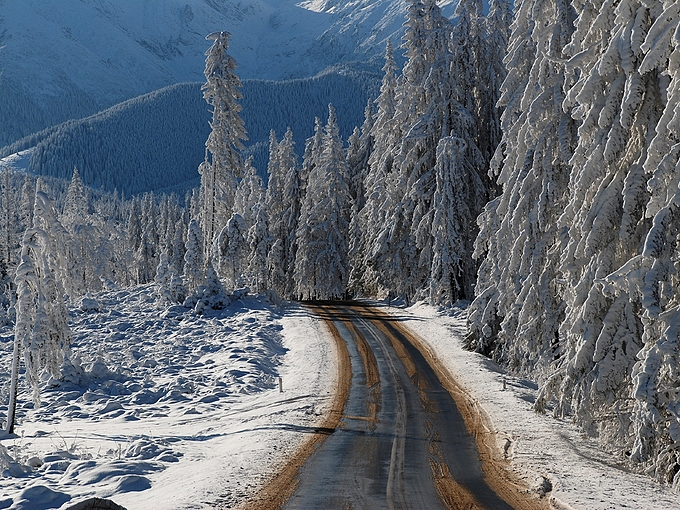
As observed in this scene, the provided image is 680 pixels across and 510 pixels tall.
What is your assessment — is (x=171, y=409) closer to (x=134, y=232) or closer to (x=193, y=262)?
(x=193, y=262)

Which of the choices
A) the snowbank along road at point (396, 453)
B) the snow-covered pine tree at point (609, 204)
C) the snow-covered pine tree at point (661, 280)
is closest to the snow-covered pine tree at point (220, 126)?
the snowbank along road at point (396, 453)

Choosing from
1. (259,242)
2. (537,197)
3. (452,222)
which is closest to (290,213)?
(259,242)

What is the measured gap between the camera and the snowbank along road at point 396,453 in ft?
31.3

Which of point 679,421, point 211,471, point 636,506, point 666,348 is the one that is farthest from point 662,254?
point 211,471

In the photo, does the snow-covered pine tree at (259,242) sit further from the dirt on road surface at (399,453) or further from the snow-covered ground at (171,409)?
the dirt on road surface at (399,453)

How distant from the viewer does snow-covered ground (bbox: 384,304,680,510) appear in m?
9.42

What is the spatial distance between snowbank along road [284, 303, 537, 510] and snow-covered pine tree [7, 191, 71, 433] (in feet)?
28.0

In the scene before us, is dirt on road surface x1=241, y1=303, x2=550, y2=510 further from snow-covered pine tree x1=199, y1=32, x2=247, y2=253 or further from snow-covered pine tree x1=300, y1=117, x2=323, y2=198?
snow-covered pine tree x1=300, y1=117, x2=323, y2=198

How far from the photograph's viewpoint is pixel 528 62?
19906 mm

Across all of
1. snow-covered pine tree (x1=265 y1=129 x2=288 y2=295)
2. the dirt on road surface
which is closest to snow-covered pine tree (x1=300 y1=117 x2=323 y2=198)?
snow-covered pine tree (x1=265 y1=129 x2=288 y2=295)

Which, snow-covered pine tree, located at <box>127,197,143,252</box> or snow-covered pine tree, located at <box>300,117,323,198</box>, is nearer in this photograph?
snow-covered pine tree, located at <box>300,117,323,198</box>

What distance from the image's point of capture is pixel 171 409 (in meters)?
17.6

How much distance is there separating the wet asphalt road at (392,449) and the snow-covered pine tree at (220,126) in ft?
72.1

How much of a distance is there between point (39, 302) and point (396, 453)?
1075 cm
